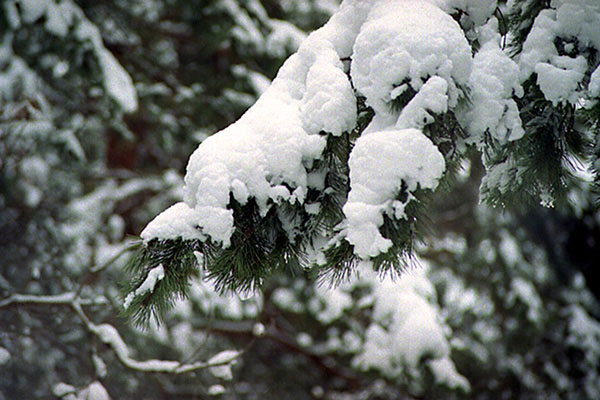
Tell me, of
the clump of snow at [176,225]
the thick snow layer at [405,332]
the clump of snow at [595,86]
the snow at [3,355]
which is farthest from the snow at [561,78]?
the snow at [3,355]

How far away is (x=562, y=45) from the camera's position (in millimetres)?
1427

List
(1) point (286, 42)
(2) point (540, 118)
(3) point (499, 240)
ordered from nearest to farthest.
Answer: (2) point (540, 118) → (1) point (286, 42) → (3) point (499, 240)

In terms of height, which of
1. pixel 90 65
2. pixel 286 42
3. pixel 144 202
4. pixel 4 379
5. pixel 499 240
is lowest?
pixel 499 240

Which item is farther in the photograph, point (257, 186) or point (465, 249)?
point (465, 249)

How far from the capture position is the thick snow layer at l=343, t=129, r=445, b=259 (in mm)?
1116

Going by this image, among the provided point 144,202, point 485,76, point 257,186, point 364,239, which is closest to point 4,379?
point 144,202

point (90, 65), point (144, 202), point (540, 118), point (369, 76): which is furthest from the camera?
point (144, 202)

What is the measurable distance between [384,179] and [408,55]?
0.34m

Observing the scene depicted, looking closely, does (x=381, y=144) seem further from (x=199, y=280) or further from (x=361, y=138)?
(x=199, y=280)

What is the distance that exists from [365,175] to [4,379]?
3.85 metres

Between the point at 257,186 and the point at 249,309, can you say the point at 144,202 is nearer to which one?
the point at 249,309

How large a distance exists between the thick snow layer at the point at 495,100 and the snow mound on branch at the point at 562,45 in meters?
0.08

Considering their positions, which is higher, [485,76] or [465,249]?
[485,76]

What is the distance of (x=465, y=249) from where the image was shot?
566cm
